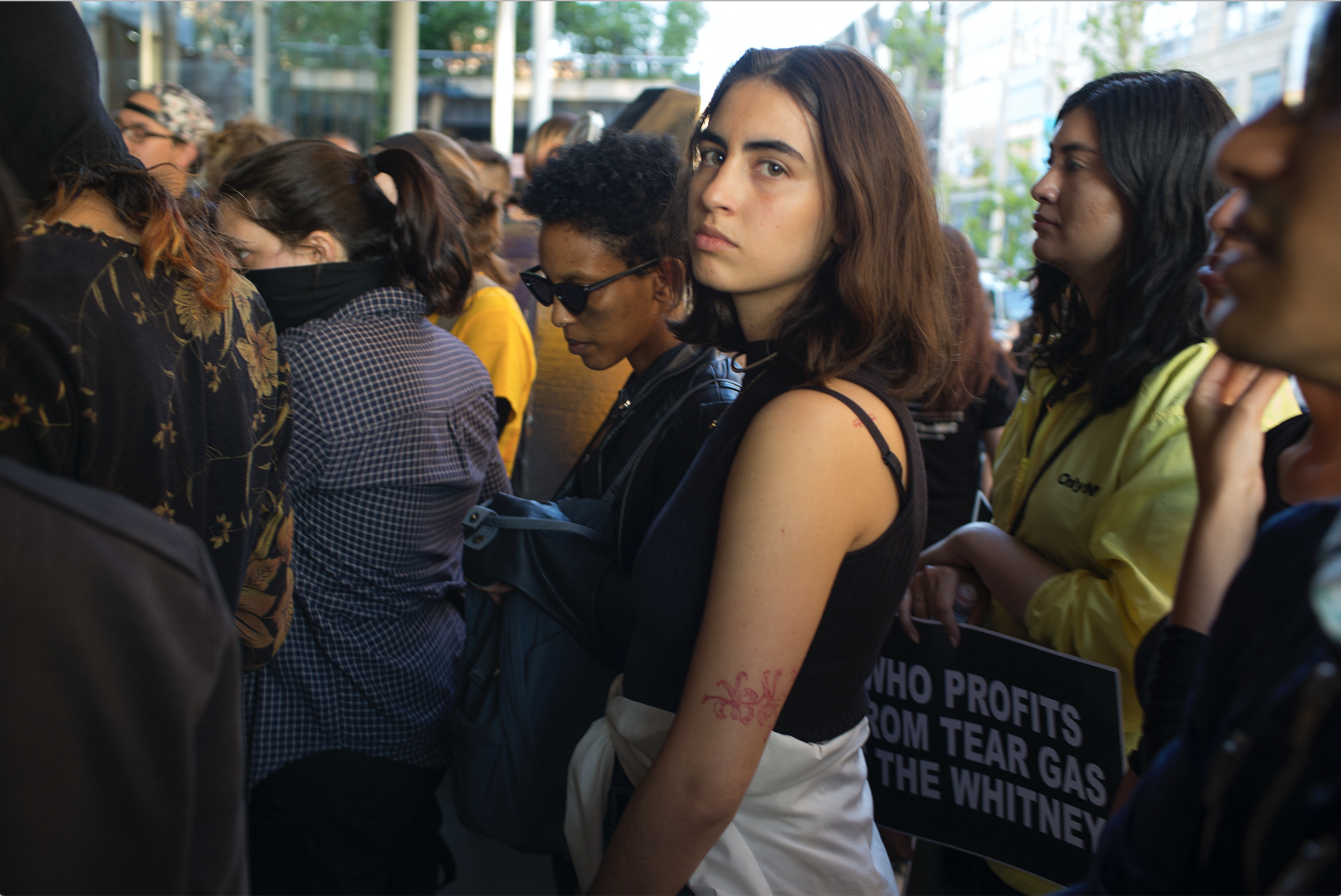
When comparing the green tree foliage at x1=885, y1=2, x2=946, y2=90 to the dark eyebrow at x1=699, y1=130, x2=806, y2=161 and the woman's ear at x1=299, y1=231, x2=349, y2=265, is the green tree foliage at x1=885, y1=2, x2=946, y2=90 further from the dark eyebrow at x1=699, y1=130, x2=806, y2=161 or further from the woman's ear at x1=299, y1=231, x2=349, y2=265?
the dark eyebrow at x1=699, y1=130, x2=806, y2=161

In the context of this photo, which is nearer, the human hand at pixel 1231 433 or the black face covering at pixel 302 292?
the human hand at pixel 1231 433

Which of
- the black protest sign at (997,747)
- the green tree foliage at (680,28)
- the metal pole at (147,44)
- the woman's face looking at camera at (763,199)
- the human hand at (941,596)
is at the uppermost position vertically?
the green tree foliage at (680,28)

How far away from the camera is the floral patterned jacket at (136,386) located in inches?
45.6

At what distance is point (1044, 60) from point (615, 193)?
12.4 metres

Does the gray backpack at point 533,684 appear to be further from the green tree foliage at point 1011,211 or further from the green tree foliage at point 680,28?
the green tree foliage at point 680,28

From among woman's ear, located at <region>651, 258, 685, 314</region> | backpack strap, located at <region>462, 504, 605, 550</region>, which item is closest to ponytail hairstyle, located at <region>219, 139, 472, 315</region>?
woman's ear, located at <region>651, 258, 685, 314</region>

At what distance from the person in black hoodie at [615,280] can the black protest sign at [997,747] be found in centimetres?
78

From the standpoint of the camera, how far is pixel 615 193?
2334 mm

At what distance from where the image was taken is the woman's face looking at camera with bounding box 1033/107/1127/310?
6.56 ft

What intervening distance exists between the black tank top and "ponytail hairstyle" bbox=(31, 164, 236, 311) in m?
0.81

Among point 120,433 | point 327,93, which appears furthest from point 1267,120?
point 327,93

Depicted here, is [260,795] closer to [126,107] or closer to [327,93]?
[126,107]

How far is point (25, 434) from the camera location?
1.15 m

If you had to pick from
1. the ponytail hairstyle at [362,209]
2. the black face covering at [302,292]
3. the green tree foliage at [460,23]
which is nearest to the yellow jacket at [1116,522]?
the ponytail hairstyle at [362,209]
